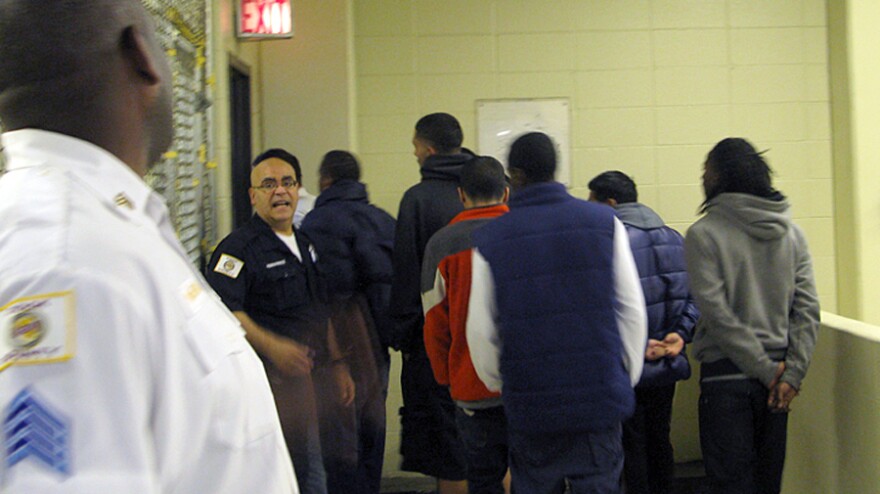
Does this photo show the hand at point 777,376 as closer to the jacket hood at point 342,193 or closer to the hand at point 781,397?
the hand at point 781,397

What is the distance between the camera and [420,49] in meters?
6.01

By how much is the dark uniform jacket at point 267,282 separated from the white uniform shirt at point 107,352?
8.46ft

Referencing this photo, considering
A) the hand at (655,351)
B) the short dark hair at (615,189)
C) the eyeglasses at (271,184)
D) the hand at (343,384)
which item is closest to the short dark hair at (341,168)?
the eyeglasses at (271,184)

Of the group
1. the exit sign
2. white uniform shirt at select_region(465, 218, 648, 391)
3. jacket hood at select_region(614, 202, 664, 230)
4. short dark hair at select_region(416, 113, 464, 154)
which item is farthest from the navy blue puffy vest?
the exit sign

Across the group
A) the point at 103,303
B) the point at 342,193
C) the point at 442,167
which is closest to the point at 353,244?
the point at 342,193

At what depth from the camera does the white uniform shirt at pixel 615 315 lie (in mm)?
3191

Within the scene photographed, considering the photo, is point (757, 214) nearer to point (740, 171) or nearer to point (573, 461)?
point (740, 171)

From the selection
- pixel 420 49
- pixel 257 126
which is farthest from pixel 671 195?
pixel 257 126

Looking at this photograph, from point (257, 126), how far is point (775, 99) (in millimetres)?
3346

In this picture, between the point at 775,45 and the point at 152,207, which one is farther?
the point at 775,45

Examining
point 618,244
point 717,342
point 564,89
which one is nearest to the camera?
point 618,244

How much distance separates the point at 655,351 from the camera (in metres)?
4.30

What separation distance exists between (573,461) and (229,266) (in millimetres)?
1519

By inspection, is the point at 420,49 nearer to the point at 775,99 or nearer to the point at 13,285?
the point at 775,99
